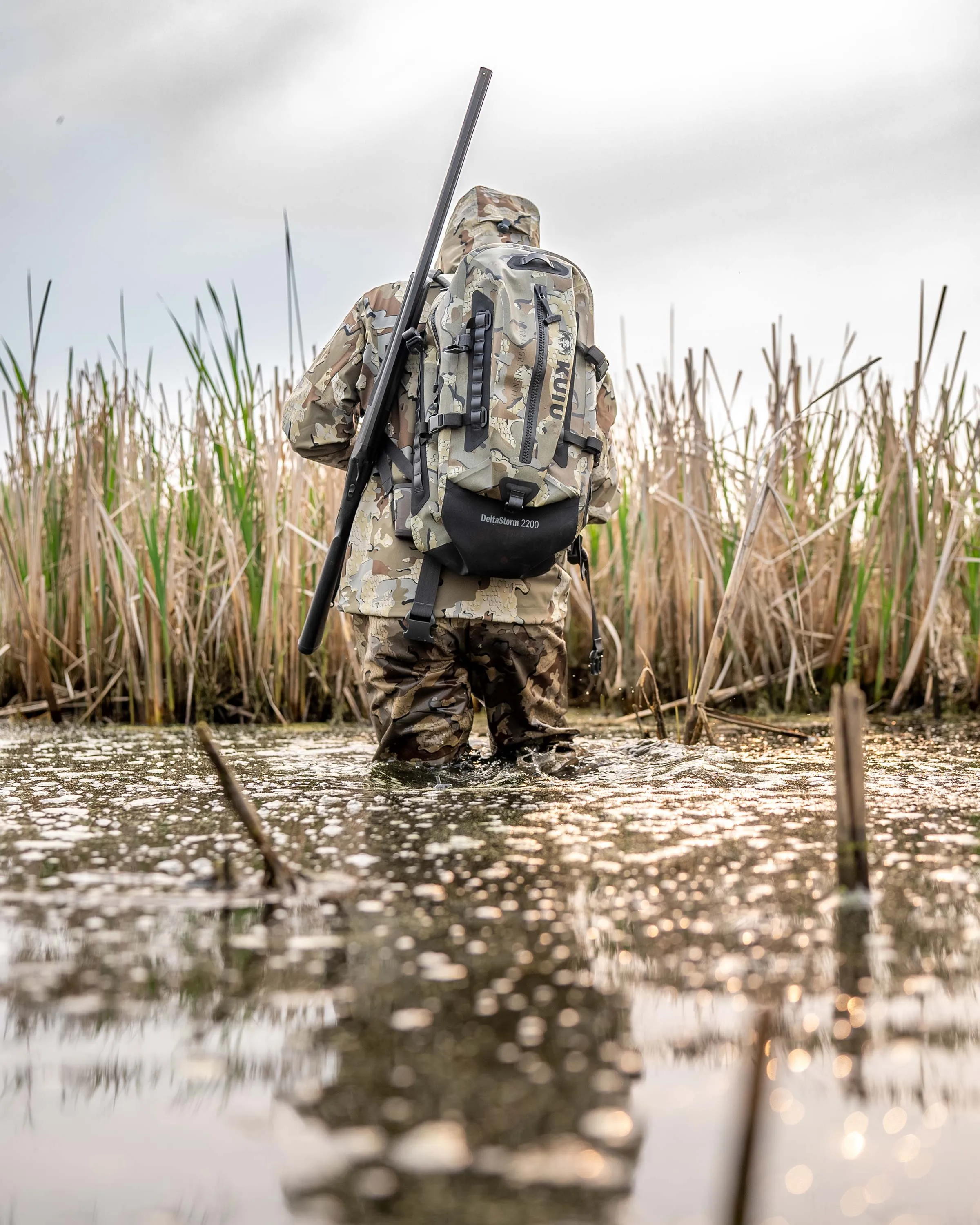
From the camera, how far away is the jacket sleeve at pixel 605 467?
2982 millimetres

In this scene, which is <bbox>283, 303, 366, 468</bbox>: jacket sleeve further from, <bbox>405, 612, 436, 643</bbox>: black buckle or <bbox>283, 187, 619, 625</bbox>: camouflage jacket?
<bbox>405, 612, 436, 643</bbox>: black buckle

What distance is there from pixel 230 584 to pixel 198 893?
286 cm

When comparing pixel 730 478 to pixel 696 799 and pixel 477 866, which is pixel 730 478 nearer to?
pixel 696 799

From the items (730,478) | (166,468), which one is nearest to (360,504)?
(166,468)

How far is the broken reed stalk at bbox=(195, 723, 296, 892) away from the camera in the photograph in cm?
150

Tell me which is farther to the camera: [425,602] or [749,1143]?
[425,602]

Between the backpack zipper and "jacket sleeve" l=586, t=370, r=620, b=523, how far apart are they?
36 centimetres

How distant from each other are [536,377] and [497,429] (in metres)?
0.17

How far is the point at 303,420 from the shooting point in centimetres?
300

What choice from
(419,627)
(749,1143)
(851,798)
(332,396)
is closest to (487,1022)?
(749,1143)

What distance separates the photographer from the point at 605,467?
2.99 m

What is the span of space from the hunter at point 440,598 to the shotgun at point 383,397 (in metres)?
0.04

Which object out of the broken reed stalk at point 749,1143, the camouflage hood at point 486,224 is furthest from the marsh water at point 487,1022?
the camouflage hood at point 486,224

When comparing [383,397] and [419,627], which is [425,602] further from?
[383,397]
